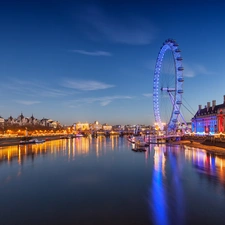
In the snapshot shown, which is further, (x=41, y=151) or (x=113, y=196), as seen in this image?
(x=41, y=151)

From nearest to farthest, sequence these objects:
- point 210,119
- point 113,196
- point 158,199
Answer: point 158,199
point 113,196
point 210,119

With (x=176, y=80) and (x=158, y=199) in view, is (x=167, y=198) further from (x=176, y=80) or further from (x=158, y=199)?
(x=176, y=80)

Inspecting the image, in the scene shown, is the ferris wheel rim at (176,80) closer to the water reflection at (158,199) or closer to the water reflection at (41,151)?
the water reflection at (41,151)

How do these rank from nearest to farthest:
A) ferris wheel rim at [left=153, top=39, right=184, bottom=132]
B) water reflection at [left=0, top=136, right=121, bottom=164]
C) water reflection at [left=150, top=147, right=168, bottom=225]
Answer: water reflection at [left=150, top=147, right=168, bottom=225] → water reflection at [left=0, top=136, right=121, bottom=164] → ferris wheel rim at [left=153, top=39, right=184, bottom=132]

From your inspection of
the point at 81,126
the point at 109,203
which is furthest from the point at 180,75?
the point at 81,126

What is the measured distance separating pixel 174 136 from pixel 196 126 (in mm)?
12853

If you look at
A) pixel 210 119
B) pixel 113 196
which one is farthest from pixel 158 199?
pixel 210 119

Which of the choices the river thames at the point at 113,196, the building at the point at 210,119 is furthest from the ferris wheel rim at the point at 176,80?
the river thames at the point at 113,196

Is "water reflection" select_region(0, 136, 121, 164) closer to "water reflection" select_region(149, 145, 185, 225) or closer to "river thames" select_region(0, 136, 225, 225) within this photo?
"river thames" select_region(0, 136, 225, 225)

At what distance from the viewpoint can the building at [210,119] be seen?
152 ft

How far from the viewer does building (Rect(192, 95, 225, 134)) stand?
152ft

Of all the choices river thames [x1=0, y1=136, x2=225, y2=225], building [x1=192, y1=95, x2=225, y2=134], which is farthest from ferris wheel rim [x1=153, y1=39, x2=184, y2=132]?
river thames [x1=0, y1=136, x2=225, y2=225]

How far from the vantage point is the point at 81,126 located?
480 feet

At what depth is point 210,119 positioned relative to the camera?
50938 millimetres
